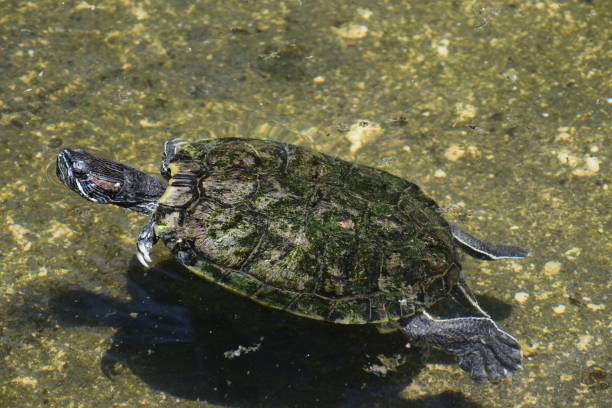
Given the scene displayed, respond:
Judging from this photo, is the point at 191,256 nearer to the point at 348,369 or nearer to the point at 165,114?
the point at 348,369

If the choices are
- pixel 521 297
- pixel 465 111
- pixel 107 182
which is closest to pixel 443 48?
pixel 465 111

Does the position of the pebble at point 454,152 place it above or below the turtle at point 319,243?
below

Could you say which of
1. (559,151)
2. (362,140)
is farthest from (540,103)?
(362,140)

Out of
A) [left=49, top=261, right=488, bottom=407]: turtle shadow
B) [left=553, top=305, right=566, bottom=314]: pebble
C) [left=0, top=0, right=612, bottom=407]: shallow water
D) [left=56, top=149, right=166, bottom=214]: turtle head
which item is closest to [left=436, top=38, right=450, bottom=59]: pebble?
[left=0, top=0, right=612, bottom=407]: shallow water

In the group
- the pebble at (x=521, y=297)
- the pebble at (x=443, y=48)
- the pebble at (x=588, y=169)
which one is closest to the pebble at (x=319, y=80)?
the pebble at (x=443, y=48)

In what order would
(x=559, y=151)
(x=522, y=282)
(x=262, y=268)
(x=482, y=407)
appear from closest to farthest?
(x=262, y=268) → (x=482, y=407) → (x=522, y=282) → (x=559, y=151)

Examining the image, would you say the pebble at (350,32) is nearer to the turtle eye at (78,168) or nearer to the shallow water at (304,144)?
the shallow water at (304,144)
